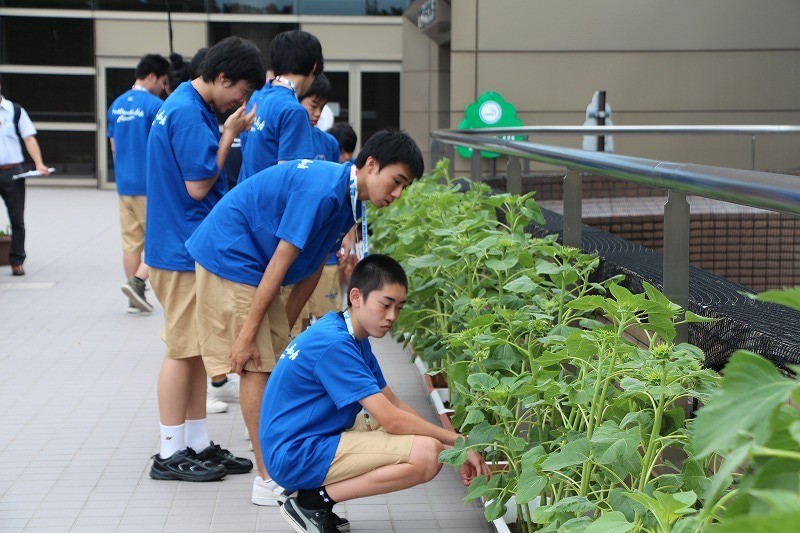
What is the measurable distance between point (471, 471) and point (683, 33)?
1208 centimetres

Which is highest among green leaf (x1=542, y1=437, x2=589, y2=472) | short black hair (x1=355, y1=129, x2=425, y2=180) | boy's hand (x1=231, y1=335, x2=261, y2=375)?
short black hair (x1=355, y1=129, x2=425, y2=180)

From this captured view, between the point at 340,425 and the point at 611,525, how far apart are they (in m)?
1.73

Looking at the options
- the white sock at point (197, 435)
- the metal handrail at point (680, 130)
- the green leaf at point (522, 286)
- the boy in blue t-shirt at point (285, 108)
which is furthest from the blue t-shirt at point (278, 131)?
the metal handrail at point (680, 130)

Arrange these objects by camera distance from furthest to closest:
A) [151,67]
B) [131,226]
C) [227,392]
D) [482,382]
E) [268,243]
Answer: [131,226] < [151,67] < [227,392] < [268,243] < [482,382]

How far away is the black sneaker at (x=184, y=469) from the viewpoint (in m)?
4.41

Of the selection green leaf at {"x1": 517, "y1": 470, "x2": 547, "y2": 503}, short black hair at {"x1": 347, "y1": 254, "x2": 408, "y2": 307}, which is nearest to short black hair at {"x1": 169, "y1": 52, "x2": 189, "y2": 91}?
short black hair at {"x1": 347, "y1": 254, "x2": 408, "y2": 307}

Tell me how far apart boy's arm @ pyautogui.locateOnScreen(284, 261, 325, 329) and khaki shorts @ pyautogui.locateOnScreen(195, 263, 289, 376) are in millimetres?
153

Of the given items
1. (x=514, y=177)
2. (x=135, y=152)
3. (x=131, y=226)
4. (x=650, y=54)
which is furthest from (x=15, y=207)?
(x=650, y=54)

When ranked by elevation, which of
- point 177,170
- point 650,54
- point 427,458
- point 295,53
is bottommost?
point 427,458

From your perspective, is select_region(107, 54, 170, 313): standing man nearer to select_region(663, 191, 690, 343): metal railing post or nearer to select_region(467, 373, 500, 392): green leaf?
select_region(467, 373, 500, 392): green leaf

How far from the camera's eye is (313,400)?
358 centimetres

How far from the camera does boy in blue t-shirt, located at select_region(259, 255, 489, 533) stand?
11.4ft

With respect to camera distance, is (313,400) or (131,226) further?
(131,226)

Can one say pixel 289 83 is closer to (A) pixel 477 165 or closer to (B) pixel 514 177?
(B) pixel 514 177
